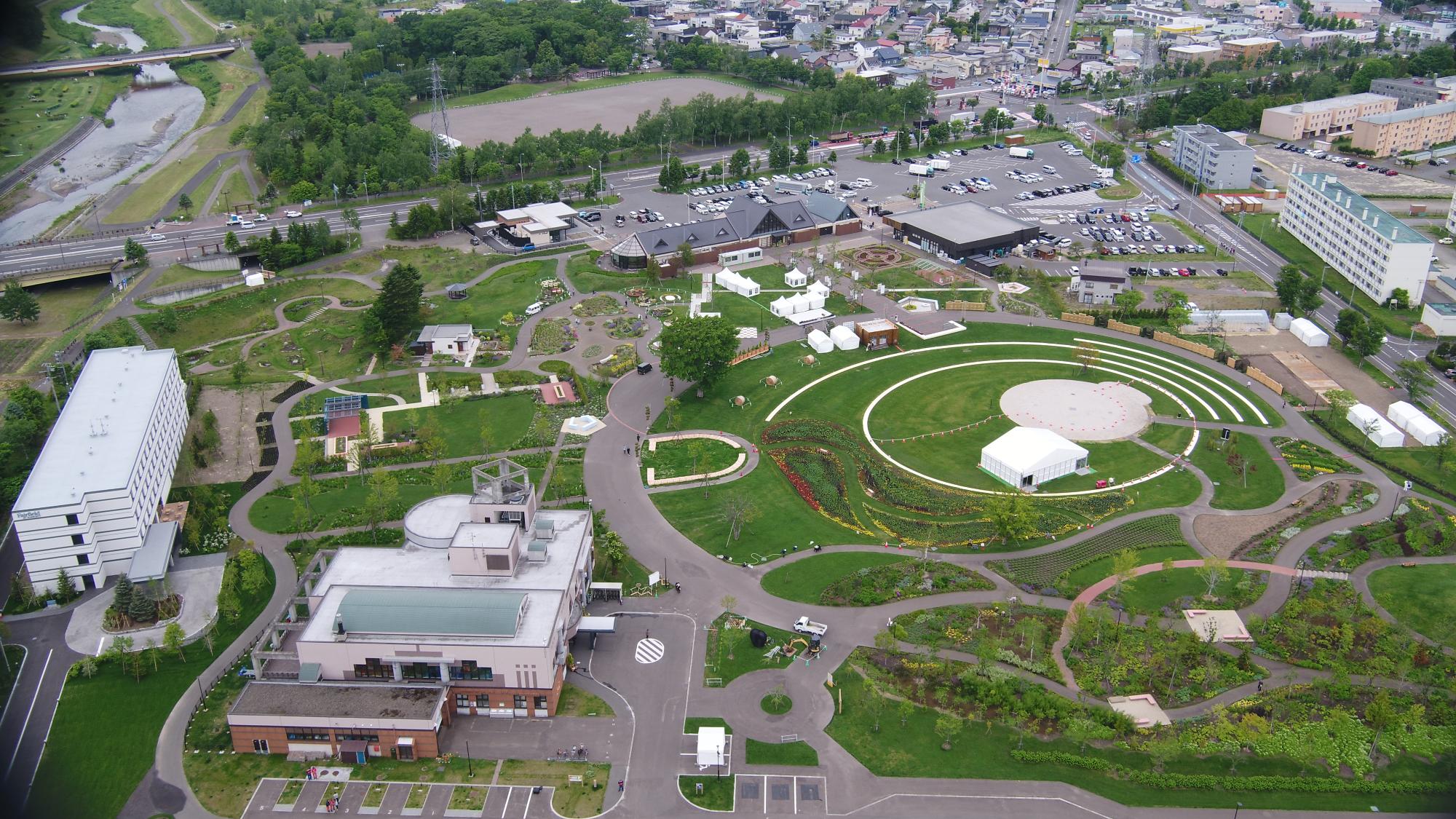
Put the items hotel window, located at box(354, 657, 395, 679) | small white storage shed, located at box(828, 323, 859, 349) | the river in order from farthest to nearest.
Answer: the river → small white storage shed, located at box(828, 323, 859, 349) → hotel window, located at box(354, 657, 395, 679)

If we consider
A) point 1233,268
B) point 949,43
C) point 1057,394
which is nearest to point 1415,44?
point 949,43

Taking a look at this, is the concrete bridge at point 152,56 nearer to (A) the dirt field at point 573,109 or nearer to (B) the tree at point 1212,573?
(A) the dirt field at point 573,109

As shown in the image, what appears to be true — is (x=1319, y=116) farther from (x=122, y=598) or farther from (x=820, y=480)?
(x=122, y=598)

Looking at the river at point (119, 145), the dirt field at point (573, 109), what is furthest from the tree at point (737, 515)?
the dirt field at point (573, 109)

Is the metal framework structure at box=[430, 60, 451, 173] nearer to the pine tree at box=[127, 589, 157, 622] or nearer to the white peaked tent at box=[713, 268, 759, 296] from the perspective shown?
the white peaked tent at box=[713, 268, 759, 296]

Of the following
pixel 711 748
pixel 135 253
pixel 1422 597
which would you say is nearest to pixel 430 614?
pixel 711 748

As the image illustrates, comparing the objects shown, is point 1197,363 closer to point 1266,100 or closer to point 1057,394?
point 1057,394

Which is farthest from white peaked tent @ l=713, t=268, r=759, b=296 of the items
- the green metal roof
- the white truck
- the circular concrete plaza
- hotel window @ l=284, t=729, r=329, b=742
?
hotel window @ l=284, t=729, r=329, b=742
